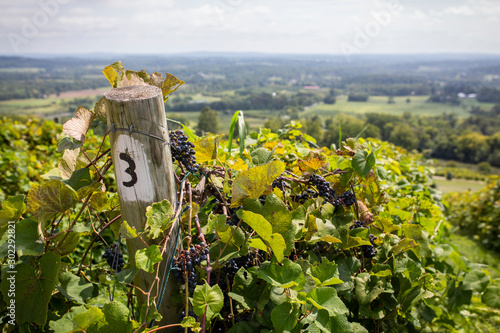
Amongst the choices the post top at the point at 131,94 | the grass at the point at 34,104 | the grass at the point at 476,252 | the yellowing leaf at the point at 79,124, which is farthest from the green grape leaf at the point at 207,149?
the grass at the point at 34,104

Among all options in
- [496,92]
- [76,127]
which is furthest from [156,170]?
[496,92]

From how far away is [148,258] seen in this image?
924mm

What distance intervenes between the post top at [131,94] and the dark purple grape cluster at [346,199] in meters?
0.95

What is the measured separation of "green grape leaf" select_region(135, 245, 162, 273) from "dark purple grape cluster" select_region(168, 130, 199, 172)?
1.34 feet

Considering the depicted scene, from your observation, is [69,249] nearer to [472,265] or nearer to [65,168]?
[65,168]

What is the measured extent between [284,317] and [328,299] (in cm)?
15

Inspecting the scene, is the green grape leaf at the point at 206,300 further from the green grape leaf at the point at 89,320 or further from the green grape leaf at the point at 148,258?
the green grape leaf at the point at 89,320

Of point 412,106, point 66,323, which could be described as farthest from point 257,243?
point 412,106

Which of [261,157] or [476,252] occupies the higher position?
[261,157]

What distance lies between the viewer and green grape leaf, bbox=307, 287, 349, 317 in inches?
38.4

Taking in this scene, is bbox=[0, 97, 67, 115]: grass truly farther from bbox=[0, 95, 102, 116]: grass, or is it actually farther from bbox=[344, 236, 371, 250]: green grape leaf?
bbox=[344, 236, 371, 250]: green grape leaf

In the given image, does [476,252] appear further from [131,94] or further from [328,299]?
[131,94]

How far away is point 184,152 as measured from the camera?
49.0 inches

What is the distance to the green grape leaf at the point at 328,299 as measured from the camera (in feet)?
3.20
